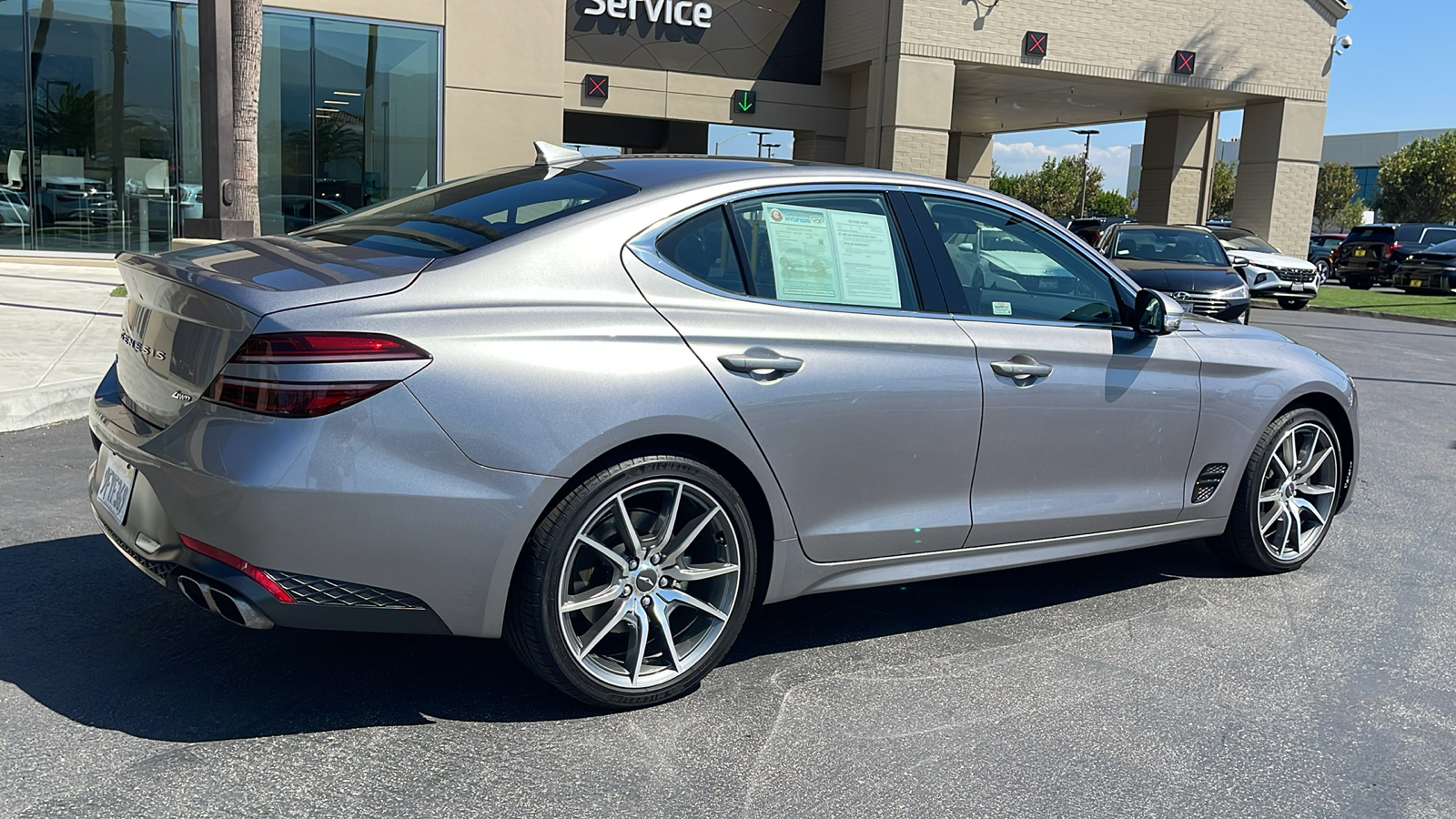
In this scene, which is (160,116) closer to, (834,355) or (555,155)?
(555,155)

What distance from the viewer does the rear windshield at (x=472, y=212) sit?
11.7 feet

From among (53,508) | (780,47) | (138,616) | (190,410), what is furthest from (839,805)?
(780,47)

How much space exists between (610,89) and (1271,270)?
1403 centimetres

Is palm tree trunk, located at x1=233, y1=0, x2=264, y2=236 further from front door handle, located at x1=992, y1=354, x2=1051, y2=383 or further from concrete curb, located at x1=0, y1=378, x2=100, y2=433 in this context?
front door handle, located at x1=992, y1=354, x2=1051, y2=383

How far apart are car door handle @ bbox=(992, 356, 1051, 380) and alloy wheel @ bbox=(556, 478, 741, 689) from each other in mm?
1165

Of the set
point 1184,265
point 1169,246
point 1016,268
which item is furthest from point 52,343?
point 1169,246

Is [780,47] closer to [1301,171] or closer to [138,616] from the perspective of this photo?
[1301,171]

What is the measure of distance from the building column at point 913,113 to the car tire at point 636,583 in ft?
71.6

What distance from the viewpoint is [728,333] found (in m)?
3.57

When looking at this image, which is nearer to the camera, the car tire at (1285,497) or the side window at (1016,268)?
the side window at (1016,268)

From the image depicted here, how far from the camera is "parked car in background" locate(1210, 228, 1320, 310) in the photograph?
875 inches

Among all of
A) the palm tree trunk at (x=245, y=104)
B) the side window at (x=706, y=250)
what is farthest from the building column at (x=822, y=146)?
the side window at (x=706, y=250)

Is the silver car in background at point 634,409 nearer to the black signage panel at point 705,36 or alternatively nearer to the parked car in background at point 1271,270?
the parked car in background at point 1271,270

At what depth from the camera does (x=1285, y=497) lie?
524 centimetres
